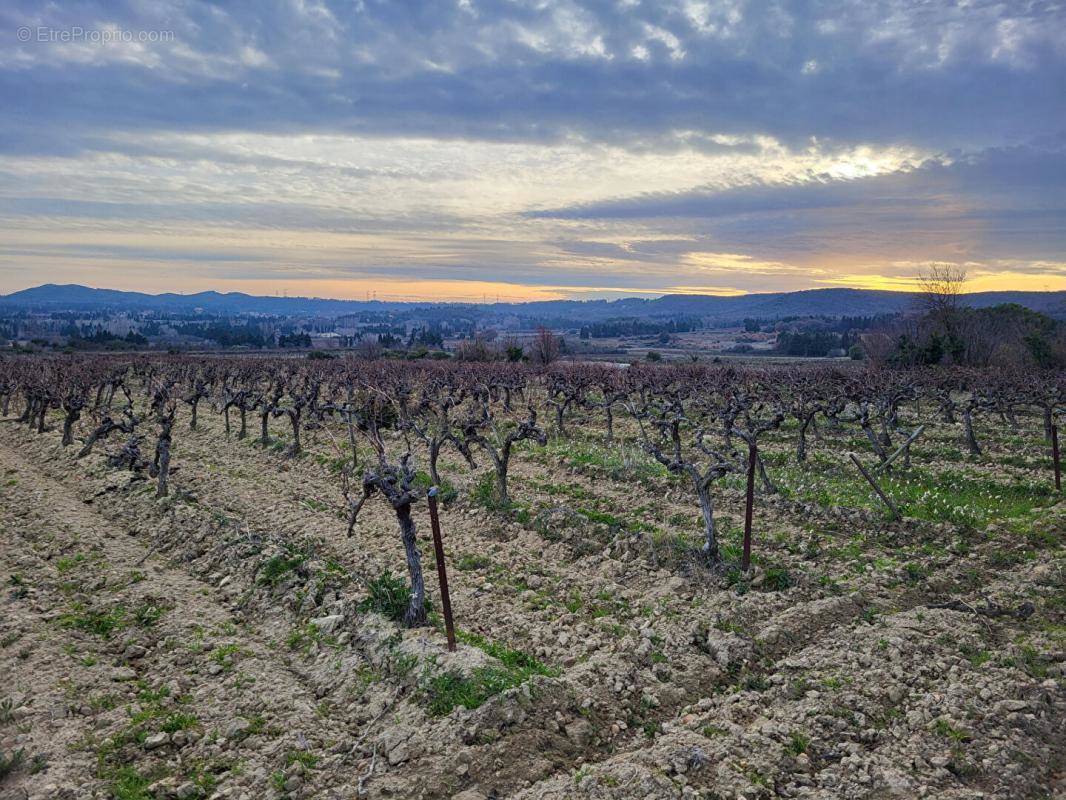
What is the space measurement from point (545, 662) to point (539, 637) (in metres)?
0.54

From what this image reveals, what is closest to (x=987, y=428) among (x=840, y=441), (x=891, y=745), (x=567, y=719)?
(x=840, y=441)

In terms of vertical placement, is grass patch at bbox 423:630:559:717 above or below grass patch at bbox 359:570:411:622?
below

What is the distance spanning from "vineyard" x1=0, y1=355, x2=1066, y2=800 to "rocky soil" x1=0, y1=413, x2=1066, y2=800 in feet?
0.11

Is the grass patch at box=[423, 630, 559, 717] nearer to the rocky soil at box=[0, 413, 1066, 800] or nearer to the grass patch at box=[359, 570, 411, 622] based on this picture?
the rocky soil at box=[0, 413, 1066, 800]

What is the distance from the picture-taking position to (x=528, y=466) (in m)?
17.4

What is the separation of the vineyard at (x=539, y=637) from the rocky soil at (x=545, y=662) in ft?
0.11

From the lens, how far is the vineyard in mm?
5672

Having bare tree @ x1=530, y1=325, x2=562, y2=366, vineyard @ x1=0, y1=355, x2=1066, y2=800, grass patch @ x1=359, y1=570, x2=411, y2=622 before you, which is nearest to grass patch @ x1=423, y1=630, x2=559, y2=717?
vineyard @ x1=0, y1=355, x2=1066, y2=800

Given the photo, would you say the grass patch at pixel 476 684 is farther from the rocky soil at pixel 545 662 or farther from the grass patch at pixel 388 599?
the grass patch at pixel 388 599

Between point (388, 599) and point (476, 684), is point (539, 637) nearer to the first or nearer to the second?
point (476, 684)

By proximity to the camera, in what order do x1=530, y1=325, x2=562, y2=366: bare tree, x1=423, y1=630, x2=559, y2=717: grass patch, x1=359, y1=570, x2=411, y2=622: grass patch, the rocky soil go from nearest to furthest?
the rocky soil, x1=423, y1=630, x2=559, y2=717: grass patch, x1=359, y1=570, x2=411, y2=622: grass patch, x1=530, y1=325, x2=562, y2=366: bare tree

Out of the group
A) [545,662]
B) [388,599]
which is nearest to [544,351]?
[388,599]

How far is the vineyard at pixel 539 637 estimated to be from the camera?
18.6 ft

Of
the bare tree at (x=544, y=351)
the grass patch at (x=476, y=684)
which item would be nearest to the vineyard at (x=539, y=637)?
the grass patch at (x=476, y=684)
